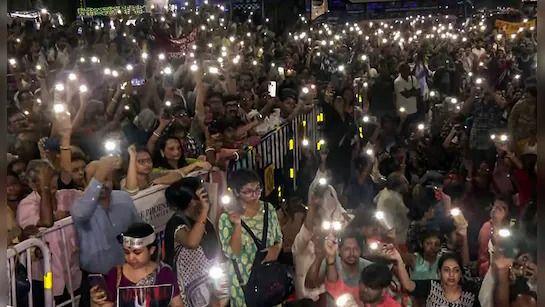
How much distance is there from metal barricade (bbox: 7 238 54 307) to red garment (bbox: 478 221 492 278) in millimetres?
2420

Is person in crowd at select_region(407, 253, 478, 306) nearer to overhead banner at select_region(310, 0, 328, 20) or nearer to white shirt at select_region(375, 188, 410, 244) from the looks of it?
white shirt at select_region(375, 188, 410, 244)

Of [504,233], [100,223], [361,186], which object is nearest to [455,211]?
[504,233]

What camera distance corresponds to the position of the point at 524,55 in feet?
46.8

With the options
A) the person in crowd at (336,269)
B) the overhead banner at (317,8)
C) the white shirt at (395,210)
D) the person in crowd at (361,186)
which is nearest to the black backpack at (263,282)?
the person in crowd at (336,269)

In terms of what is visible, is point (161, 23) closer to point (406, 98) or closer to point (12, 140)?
point (406, 98)

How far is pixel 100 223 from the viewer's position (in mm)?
4871

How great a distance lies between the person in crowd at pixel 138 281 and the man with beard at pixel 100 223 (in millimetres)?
240

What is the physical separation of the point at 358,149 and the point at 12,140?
12.7ft

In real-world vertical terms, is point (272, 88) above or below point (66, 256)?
below

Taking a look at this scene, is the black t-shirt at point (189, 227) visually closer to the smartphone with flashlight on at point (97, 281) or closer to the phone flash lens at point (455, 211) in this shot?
the smartphone with flashlight on at point (97, 281)

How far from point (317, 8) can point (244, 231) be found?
42.0 metres

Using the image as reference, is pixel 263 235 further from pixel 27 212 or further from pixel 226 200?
pixel 27 212

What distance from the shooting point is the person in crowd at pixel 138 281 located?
4.36 meters

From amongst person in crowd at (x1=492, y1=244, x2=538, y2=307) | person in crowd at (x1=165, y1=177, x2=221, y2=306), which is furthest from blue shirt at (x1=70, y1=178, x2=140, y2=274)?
person in crowd at (x1=492, y1=244, x2=538, y2=307)
